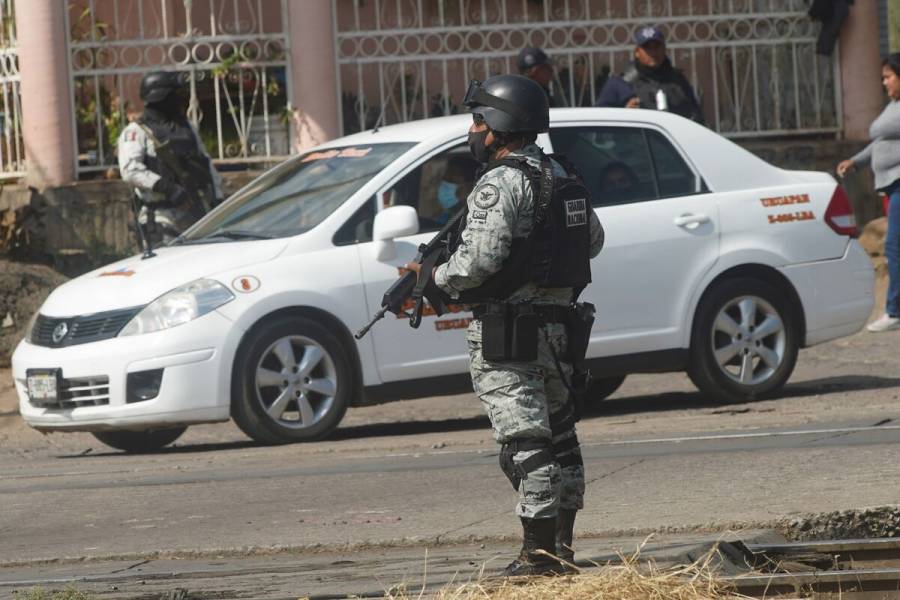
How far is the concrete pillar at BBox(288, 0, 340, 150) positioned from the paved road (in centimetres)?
426

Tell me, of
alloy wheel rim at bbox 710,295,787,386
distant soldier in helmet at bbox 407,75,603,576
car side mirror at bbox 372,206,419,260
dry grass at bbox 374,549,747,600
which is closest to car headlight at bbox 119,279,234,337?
car side mirror at bbox 372,206,419,260

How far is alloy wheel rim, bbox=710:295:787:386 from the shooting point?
9.77 meters

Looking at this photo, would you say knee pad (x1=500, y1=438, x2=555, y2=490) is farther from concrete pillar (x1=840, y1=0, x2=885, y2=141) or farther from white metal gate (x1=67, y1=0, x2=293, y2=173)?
concrete pillar (x1=840, y1=0, x2=885, y2=141)

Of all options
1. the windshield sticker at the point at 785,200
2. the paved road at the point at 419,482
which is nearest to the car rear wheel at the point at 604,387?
the paved road at the point at 419,482

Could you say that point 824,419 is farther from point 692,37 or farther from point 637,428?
point 692,37

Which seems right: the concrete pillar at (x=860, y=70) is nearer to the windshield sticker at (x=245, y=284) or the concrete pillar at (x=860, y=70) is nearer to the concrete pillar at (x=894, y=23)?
the concrete pillar at (x=894, y=23)

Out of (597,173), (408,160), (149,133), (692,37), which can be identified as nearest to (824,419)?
(597,173)

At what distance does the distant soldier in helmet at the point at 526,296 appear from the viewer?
205 inches

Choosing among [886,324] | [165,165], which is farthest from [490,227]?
[886,324]

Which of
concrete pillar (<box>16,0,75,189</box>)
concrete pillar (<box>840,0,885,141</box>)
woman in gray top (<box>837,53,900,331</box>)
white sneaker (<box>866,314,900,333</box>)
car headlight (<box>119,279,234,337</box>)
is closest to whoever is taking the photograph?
car headlight (<box>119,279,234,337</box>)

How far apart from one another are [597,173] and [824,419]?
1864 mm

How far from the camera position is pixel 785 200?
9.91 m

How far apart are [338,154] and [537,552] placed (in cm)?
497

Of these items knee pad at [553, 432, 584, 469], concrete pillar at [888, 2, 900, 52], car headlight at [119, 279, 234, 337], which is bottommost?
knee pad at [553, 432, 584, 469]
